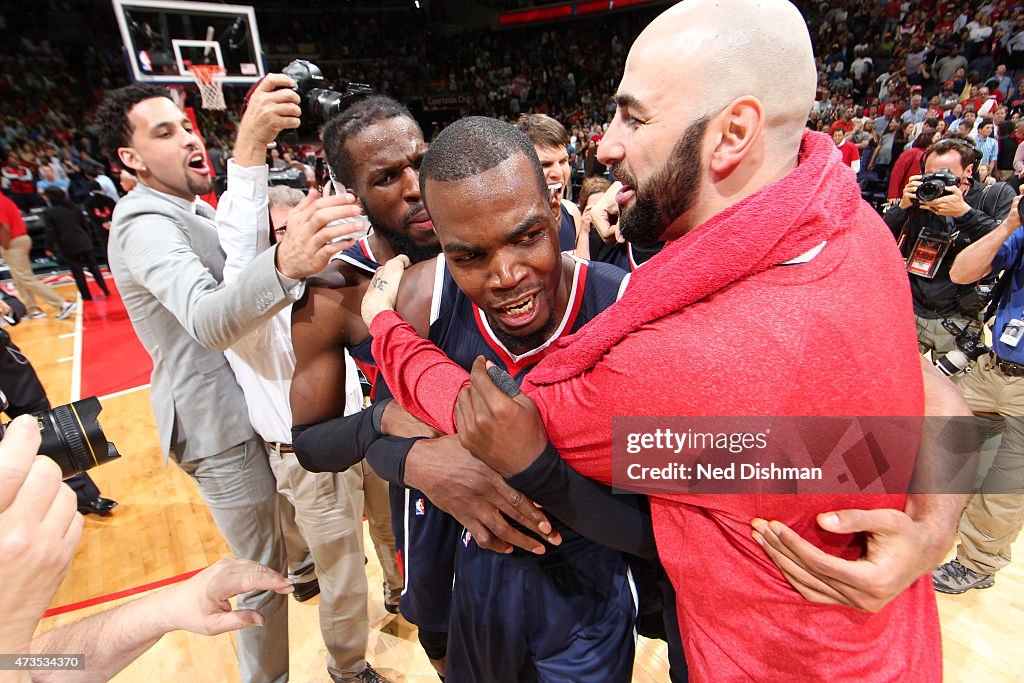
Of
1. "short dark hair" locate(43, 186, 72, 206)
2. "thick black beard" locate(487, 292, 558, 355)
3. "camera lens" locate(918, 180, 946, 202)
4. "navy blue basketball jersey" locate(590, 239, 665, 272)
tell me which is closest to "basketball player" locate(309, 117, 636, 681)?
"thick black beard" locate(487, 292, 558, 355)

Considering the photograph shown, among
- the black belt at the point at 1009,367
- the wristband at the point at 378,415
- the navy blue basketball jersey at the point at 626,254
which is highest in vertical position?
the navy blue basketball jersey at the point at 626,254

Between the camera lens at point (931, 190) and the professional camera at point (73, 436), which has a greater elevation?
the camera lens at point (931, 190)

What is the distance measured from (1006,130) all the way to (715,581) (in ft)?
33.6

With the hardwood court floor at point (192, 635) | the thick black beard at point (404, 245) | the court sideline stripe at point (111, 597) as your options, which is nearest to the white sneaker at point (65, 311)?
the hardwood court floor at point (192, 635)

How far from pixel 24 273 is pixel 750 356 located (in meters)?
9.43

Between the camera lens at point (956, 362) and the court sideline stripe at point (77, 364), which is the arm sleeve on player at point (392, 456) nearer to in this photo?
the camera lens at point (956, 362)

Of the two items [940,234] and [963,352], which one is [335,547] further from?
[940,234]

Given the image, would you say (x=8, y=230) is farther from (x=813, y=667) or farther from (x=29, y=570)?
(x=813, y=667)

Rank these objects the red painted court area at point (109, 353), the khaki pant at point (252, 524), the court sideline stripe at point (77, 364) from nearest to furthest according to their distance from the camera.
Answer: the khaki pant at point (252, 524), the court sideline stripe at point (77, 364), the red painted court area at point (109, 353)

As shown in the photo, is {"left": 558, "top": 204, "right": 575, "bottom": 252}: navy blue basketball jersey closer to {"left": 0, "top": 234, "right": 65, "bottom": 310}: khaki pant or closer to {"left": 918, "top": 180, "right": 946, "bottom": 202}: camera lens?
{"left": 918, "top": 180, "right": 946, "bottom": 202}: camera lens

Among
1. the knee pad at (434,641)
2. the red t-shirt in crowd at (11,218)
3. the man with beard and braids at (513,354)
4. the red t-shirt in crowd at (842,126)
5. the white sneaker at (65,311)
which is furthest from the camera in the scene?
the red t-shirt in crowd at (842,126)

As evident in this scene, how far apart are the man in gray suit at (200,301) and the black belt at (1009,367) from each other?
3.01 m

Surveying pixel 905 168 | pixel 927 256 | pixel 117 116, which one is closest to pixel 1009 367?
pixel 927 256

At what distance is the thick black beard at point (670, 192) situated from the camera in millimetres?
915
